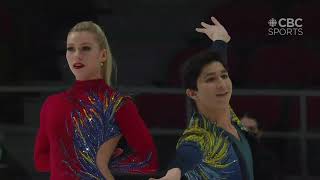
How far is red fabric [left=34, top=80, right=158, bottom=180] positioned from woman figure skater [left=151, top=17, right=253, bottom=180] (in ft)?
0.77

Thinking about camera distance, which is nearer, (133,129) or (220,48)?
(133,129)

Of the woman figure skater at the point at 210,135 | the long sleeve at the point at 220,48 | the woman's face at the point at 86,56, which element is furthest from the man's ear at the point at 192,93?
the woman's face at the point at 86,56

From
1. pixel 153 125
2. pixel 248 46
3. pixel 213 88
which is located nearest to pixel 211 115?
pixel 213 88

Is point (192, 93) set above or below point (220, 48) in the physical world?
below

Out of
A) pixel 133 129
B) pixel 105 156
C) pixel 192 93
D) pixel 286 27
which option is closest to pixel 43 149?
pixel 105 156

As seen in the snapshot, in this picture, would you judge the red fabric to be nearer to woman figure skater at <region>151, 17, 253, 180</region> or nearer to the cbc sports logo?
woman figure skater at <region>151, 17, 253, 180</region>

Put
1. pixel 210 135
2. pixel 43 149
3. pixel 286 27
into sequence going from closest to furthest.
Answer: pixel 210 135 → pixel 43 149 → pixel 286 27

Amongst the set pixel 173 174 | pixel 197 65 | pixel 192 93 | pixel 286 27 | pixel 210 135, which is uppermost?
pixel 286 27

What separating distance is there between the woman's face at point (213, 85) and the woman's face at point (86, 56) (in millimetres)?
439

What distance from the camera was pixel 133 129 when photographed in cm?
227

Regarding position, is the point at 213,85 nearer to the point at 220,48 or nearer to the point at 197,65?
the point at 197,65

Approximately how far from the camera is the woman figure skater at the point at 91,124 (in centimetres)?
225

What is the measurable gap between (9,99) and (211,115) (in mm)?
1648

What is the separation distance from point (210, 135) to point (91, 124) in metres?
0.49
